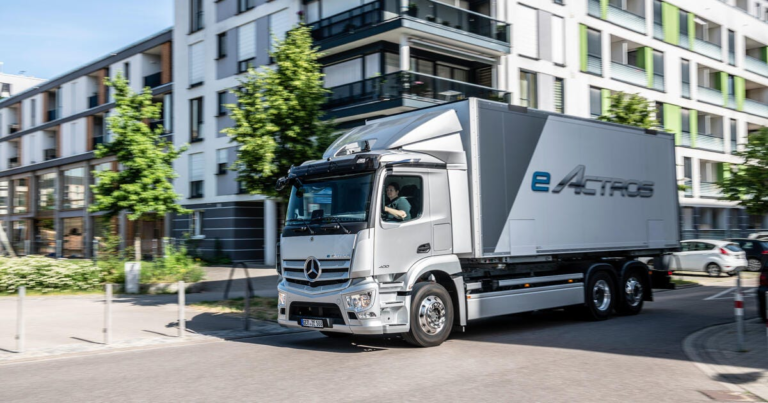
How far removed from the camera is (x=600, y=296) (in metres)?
12.3

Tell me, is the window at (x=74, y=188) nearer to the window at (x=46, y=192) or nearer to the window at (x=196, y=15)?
the window at (x=46, y=192)

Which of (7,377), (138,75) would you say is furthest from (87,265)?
(138,75)

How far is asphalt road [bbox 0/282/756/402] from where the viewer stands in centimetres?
646

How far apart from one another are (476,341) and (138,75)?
3291 centimetres

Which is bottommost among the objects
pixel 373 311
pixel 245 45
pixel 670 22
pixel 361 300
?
pixel 373 311

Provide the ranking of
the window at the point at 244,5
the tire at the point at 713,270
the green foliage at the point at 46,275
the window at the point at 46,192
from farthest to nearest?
the window at the point at 46,192, the window at the point at 244,5, the tire at the point at 713,270, the green foliage at the point at 46,275

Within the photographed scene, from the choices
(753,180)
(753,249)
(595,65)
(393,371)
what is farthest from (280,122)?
(595,65)

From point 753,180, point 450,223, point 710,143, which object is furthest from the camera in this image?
point 710,143

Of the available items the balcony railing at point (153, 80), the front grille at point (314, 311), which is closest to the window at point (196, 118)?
the balcony railing at point (153, 80)

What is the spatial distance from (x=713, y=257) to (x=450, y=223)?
18.3 m

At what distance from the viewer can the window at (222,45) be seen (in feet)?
106

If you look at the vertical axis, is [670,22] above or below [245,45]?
above

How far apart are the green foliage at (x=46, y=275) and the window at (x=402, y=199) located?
12.0 metres

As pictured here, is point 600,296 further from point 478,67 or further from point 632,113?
point 478,67
